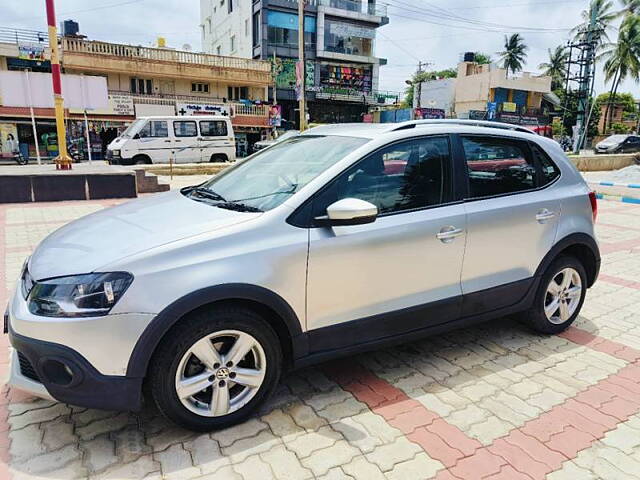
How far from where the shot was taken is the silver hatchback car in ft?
7.04

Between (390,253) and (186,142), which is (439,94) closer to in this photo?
(186,142)

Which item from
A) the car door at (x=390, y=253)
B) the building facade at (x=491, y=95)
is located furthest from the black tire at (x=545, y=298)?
the building facade at (x=491, y=95)

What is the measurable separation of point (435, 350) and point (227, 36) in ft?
147

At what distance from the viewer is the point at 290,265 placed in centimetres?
243

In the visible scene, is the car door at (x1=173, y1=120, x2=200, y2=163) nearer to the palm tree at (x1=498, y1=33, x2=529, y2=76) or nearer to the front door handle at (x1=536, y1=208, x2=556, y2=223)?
the front door handle at (x1=536, y1=208, x2=556, y2=223)

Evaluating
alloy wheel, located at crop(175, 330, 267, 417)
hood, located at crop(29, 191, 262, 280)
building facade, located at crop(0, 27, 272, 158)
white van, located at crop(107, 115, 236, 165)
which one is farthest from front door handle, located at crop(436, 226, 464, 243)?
building facade, located at crop(0, 27, 272, 158)

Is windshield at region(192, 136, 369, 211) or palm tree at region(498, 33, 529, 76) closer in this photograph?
windshield at region(192, 136, 369, 211)

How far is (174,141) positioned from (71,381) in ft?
53.6

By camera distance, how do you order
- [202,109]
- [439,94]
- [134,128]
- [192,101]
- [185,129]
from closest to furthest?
[134,128] → [185,129] → [202,109] → [192,101] → [439,94]

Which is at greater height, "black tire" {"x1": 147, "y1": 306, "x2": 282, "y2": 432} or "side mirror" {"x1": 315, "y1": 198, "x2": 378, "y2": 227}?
"side mirror" {"x1": 315, "y1": 198, "x2": 378, "y2": 227}

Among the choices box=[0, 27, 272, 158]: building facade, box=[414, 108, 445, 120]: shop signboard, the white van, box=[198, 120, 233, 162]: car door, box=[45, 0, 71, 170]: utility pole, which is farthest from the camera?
box=[414, 108, 445, 120]: shop signboard

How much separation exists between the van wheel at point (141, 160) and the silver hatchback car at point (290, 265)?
14.4 metres

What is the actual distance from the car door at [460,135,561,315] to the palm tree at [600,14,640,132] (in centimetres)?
4795

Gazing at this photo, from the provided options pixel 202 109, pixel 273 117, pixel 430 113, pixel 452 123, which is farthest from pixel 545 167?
pixel 430 113
